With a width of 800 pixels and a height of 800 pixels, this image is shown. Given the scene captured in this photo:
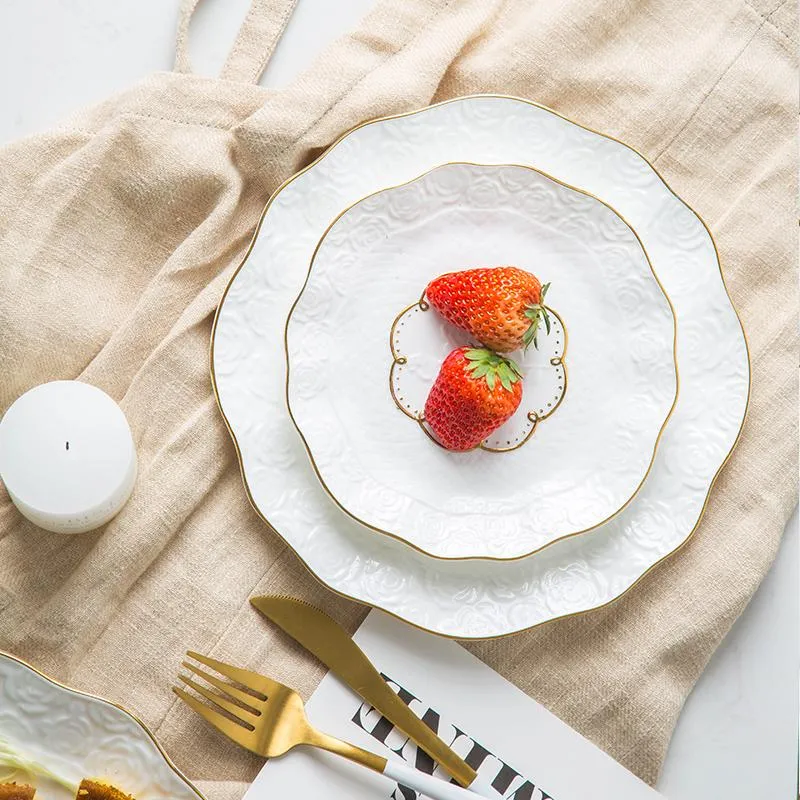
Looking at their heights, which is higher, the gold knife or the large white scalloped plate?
the large white scalloped plate

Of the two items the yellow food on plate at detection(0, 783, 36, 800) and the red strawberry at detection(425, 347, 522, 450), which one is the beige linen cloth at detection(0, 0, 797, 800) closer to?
the yellow food on plate at detection(0, 783, 36, 800)

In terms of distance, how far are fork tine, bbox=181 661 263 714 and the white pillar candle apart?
0.61ft

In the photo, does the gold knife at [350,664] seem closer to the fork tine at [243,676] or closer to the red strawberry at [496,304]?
the fork tine at [243,676]

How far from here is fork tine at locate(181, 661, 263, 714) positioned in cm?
96

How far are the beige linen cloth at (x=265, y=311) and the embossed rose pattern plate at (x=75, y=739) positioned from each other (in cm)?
6

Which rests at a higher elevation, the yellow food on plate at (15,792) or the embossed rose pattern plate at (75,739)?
the embossed rose pattern plate at (75,739)

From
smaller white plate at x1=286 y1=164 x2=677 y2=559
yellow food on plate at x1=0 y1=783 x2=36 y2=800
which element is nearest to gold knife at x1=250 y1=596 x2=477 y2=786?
smaller white plate at x1=286 y1=164 x2=677 y2=559

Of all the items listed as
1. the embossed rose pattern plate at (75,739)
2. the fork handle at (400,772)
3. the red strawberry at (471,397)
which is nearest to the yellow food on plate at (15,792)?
the embossed rose pattern plate at (75,739)

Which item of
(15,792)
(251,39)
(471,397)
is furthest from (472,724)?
(251,39)

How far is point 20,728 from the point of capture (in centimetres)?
94

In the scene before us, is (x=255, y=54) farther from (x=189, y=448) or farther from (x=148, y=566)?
(x=148, y=566)

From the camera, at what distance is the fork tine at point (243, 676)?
38.0 inches

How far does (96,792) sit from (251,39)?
819 millimetres

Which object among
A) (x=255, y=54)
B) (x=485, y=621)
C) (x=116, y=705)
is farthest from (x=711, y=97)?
(x=116, y=705)
